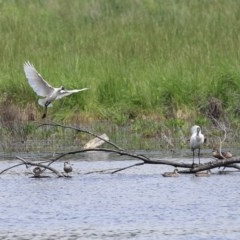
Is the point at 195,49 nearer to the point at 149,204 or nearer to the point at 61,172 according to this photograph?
the point at 61,172

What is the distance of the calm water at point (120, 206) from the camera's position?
10273 mm

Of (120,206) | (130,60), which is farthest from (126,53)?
(120,206)

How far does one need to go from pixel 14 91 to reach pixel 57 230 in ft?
28.9

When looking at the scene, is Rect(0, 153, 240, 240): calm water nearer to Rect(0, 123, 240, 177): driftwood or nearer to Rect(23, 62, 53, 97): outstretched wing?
Rect(0, 123, 240, 177): driftwood

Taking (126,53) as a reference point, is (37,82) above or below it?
below

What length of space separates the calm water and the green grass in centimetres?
411

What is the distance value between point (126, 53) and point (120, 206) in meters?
9.84

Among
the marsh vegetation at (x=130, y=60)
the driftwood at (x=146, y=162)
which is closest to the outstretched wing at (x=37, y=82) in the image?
the marsh vegetation at (x=130, y=60)

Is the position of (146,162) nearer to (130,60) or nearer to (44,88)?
(44,88)

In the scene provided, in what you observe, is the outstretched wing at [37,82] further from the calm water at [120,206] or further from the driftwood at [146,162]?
the driftwood at [146,162]

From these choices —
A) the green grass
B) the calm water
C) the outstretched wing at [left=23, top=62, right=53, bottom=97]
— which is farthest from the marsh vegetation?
the calm water

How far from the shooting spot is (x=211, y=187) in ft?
41.7

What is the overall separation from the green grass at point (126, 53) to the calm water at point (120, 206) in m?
4.11

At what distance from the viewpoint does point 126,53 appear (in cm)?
2128
